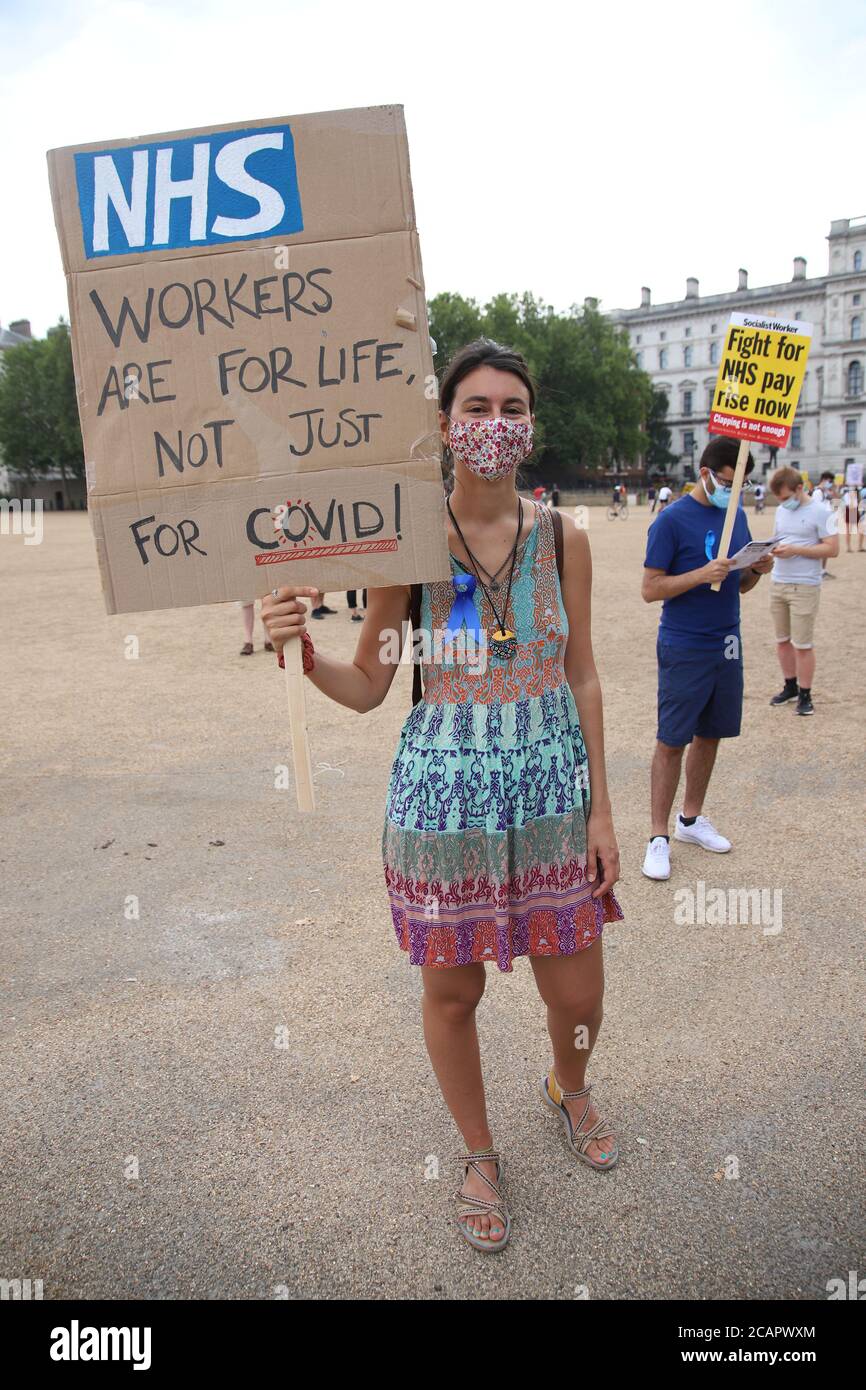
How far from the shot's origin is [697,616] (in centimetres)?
430

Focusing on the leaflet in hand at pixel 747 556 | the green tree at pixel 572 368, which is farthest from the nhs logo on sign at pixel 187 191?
the green tree at pixel 572 368

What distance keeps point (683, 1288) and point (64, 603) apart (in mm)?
14715

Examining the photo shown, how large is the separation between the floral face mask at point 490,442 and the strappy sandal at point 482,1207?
177cm

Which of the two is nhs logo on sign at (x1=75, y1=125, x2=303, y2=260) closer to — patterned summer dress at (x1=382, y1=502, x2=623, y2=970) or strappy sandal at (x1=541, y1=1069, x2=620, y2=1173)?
patterned summer dress at (x1=382, y1=502, x2=623, y2=970)

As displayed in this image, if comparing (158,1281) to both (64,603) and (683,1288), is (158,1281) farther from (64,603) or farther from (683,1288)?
(64,603)

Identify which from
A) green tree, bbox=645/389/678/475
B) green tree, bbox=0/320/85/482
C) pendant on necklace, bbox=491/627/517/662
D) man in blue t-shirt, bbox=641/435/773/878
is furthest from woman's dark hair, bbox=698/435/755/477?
green tree, bbox=645/389/678/475

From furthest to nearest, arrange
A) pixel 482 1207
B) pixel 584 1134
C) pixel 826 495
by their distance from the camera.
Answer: pixel 826 495
pixel 584 1134
pixel 482 1207

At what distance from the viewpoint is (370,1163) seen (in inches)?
103

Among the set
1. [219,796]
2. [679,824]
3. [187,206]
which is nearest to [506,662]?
[187,206]

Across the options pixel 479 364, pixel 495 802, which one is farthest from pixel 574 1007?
pixel 479 364

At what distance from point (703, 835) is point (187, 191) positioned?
12.4 feet

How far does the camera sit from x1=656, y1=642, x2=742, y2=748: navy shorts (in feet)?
14.0

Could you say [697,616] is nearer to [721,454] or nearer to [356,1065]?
[721,454]

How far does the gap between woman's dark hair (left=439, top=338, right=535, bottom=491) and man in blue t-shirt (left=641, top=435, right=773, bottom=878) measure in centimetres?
214
